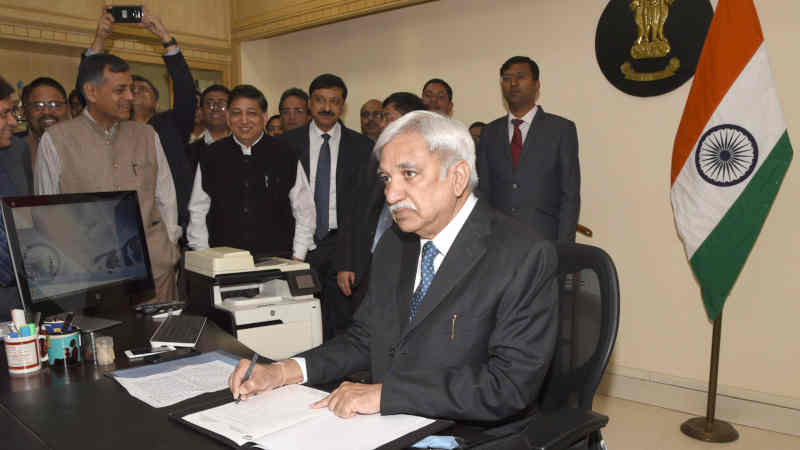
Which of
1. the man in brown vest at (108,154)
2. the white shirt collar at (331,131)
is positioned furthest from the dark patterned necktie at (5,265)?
the white shirt collar at (331,131)

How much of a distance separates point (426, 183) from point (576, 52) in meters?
2.72

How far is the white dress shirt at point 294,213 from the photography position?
3.12m

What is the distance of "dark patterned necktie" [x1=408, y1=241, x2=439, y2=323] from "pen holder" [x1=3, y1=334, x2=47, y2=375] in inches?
39.6

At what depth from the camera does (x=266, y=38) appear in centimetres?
576

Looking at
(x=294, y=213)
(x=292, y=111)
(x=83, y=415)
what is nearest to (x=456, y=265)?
(x=83, y=415)

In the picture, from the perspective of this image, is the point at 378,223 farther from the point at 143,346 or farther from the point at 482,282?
the point at 482,282

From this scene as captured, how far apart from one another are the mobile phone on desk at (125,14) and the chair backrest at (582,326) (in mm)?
2828

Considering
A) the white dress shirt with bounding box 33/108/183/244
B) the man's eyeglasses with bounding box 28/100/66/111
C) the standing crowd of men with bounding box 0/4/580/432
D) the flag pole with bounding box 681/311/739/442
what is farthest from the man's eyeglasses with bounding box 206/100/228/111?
the flag pole with bounding box 681/311/739/442

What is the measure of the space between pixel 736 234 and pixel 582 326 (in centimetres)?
182

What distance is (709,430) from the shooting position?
3.03m

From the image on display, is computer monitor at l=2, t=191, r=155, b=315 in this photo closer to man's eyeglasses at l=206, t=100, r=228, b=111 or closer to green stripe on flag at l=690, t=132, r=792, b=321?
man's eyeglasses at l=206, t=100, r=228, b=111

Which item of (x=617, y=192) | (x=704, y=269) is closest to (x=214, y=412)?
(x=704, y=269)

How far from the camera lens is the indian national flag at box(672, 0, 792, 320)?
108 inches

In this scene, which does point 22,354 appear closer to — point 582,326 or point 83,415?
point 83,415
